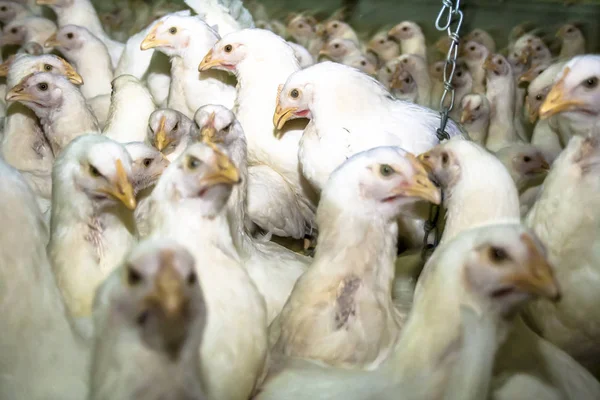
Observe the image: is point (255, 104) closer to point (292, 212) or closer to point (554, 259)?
point (292, 212)

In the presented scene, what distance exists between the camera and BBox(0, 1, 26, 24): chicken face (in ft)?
14.1

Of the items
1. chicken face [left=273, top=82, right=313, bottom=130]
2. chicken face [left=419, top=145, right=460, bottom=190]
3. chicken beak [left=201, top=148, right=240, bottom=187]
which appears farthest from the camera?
chicken face [left=273, top=82, right=313, bottom=130]

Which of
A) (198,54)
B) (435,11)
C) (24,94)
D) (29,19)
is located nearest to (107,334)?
(24,94)

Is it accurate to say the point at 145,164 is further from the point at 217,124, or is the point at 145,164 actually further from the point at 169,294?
the point at 169,294

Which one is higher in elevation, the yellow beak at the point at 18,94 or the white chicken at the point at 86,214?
the white chicken at the point at 86,214

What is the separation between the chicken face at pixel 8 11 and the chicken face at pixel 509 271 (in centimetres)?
383

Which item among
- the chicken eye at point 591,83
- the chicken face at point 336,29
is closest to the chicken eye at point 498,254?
the chicken eye at point 591,83

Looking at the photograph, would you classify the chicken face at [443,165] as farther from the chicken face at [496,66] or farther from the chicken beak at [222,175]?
the chicken face at [496,66]

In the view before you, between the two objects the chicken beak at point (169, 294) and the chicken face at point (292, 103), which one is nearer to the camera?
the chicken beak at point (169, 294)

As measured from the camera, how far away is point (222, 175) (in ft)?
A: 5.36

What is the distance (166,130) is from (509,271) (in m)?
1.55

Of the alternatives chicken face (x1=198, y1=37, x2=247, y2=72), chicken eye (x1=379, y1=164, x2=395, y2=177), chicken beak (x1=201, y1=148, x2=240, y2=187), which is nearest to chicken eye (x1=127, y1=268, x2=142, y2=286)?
chicken beak (x1=201, y1=148, x2=240, y2=187)

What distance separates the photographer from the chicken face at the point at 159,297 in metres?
1.20

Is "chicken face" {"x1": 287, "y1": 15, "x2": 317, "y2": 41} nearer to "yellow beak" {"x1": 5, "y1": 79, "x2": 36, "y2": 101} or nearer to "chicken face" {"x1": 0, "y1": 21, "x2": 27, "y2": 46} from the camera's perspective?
"chicken face" {"x1": 0, "y1": 21, "x2": 27, "y2": 46}
